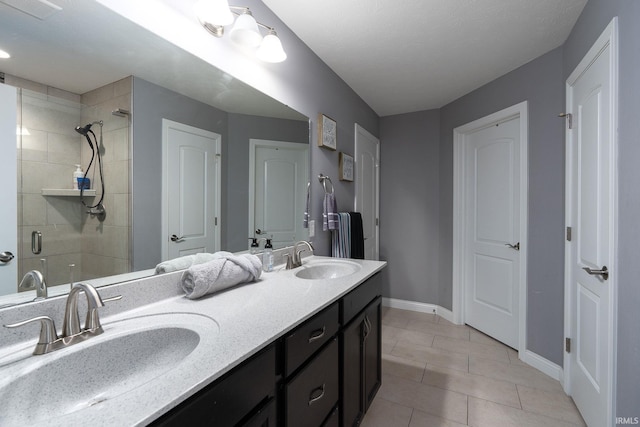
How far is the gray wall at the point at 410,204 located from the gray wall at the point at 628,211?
2000 millimetres

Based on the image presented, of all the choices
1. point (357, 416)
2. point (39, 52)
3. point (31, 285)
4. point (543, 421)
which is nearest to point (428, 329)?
point (543, 421)

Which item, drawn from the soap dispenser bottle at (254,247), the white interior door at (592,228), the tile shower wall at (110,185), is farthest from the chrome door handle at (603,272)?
the tile shower wall at (110,185)

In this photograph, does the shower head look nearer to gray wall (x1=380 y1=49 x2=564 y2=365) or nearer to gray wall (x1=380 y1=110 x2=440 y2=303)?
gray wall (x1=380 y1=49 x2=564 y2=365)

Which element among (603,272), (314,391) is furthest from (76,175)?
(603,272)

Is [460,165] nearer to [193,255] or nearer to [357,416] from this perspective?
[357,416]

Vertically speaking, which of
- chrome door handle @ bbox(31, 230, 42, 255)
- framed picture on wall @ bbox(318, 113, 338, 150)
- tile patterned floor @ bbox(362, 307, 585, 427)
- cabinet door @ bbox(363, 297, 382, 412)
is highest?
framed picture on wall @ bbox(318, 113, 338, 150)

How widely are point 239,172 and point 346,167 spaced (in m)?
1.30

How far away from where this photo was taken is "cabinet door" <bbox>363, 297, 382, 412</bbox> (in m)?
1.64

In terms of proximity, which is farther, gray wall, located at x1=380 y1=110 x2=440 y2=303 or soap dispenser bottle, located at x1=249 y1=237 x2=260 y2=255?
gray wall, located at x1=380 y1=110 x2=440 y2=303

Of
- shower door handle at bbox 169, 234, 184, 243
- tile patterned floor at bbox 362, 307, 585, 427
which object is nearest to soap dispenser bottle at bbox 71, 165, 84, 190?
shower door handle at bbox 169, 234, 184, 243

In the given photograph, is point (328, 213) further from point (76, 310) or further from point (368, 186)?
point (76, 310)

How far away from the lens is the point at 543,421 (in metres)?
1.70

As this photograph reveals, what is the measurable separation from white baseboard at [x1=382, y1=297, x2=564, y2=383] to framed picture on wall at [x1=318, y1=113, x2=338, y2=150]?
2.19 m

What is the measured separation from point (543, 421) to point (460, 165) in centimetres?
217
